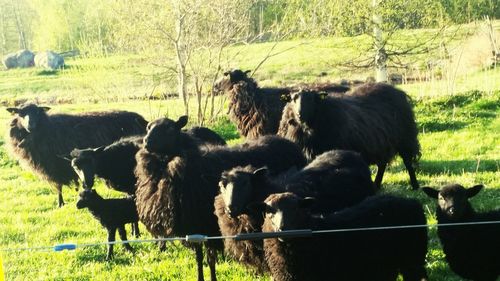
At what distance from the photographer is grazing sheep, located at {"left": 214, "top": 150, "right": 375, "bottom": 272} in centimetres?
500

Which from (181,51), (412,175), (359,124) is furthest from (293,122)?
(181,51)

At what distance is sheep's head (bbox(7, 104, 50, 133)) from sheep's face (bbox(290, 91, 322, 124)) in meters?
4.68

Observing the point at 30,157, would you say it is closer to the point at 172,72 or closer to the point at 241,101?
the point at 241,101

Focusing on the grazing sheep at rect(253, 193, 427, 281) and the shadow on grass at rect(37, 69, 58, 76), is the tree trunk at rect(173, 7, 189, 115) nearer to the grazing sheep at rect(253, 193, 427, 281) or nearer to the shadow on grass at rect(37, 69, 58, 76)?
the grazing sheep at rect(253, 193, 427, 281)

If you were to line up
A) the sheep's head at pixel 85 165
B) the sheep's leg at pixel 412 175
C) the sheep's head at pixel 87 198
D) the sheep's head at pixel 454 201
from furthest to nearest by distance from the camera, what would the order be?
the sheep's leg at pixel 412 175
the sheep's head at pixel 85 165
the sheep's head at pixel 87 198
the sheep's head at pixel 454 201

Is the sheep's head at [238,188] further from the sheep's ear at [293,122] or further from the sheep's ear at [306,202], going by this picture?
the sheep's ear at [293,122]

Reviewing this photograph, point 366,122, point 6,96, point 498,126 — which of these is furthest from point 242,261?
point 6,96

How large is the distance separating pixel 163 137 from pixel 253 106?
420 cm

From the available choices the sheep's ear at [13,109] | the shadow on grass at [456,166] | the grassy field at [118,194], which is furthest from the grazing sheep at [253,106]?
the sheep's ear at [13,109]

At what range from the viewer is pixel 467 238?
16.3ft

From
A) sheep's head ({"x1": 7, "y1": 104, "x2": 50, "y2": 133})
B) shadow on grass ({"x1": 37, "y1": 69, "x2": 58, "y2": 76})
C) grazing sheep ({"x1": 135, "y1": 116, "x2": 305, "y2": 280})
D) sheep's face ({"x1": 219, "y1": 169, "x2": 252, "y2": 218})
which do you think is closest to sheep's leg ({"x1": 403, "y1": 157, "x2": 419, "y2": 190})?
grazing sheep ({"x1": 135, "y1": 116, "x2": 305, "y2": 280})

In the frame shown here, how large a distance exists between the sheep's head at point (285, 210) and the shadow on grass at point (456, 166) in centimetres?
534

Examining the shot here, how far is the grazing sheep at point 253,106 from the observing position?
9.77 m

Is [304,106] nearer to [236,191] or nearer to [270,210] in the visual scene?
[236,191]
